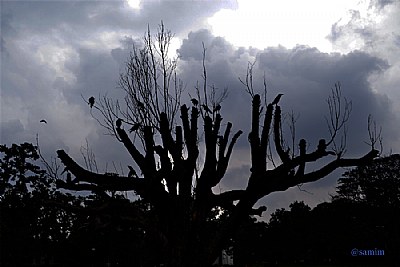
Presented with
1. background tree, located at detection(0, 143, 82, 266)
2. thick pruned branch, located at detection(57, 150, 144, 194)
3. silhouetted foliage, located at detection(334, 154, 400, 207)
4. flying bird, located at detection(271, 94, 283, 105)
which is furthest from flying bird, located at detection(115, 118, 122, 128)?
silhouetted foliage, located at detection(334, 154, 400, 207)

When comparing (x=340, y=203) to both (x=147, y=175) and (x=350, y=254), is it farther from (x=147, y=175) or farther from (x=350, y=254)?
(x=147, y=175)

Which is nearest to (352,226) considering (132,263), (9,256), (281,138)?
(132,263)

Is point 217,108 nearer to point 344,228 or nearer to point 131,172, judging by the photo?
point 131,172

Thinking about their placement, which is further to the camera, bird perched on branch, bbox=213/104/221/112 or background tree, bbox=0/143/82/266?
background tree, bbox=0/143/82/266

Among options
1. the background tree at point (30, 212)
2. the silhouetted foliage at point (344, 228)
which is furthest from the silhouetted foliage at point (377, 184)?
the background tree at point (30, 212)

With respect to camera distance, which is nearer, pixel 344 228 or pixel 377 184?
pixel 377 184

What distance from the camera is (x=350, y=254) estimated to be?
6594 centimetres

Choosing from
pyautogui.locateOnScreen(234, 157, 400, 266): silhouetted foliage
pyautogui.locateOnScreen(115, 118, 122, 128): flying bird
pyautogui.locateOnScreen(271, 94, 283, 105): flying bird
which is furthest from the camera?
pyautogui.locateOnScreen(234, 157, 400, 266): silhouetted foliage

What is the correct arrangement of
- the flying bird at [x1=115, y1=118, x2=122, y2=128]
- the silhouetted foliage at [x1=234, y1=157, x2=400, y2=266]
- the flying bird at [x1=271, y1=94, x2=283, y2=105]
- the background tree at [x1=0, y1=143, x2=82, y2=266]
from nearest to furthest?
1. the flying bird at [x1=271, y1=94, x2=283, y2=105]
2. the flying bird at [x1=115, y1=118, x2=122, y2=128]
3. the background tree at [x1=0, y1=143, x2=82, y2=266]
4. the silhouetted foliage at [x1=234, y1=157, x2=400, y2=266]

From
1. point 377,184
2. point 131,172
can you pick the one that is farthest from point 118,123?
point 377,184

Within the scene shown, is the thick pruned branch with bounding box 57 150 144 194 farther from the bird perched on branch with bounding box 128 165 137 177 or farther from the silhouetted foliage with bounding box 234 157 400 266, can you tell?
the silhouetted foliage with bounding box 234 157 400 266

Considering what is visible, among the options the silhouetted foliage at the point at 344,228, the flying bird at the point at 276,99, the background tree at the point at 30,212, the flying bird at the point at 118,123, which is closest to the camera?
the flying bird at the point at 276,99

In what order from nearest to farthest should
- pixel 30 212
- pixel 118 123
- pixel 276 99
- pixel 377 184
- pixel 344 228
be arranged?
1. pixel 276 99
2. pixel 118 123
3. pixel 30 212
4. pixel 377 184
5. pixel 344 228

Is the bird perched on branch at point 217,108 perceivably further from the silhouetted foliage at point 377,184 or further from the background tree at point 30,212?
the silhouetted foliage at point 377,184
